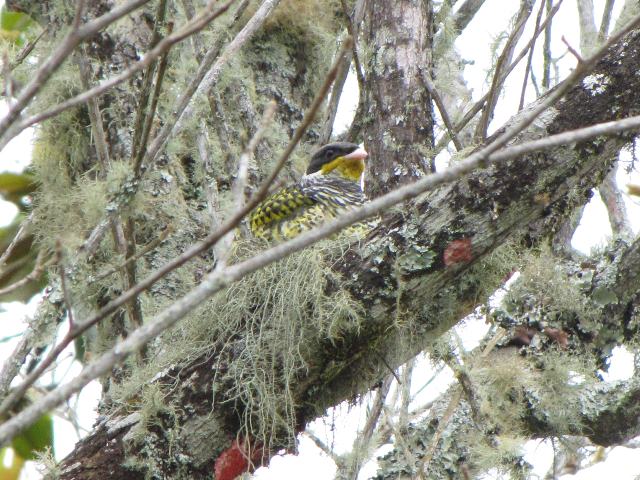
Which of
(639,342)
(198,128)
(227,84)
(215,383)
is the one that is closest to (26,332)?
(215,383)

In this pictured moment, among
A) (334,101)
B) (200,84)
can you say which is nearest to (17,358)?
(200,84)

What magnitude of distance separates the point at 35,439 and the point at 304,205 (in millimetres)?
1569

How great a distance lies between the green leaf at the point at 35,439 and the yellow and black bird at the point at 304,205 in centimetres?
129

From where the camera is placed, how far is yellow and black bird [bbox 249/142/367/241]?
12.5 ft

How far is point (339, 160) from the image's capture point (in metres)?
4.30

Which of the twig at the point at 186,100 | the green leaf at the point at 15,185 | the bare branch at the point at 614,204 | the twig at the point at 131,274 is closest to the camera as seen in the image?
the twig at the point at 186,100

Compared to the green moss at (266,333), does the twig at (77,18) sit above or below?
above

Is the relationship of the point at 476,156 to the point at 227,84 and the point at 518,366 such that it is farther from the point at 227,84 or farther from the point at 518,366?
the point at 227,84

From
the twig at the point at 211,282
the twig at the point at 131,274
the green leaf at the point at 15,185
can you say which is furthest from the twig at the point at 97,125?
the twig at the point at 211,282

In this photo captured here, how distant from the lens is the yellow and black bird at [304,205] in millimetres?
3822

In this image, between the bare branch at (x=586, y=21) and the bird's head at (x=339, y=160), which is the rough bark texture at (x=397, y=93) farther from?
the bare branch at (x=586, y=21)

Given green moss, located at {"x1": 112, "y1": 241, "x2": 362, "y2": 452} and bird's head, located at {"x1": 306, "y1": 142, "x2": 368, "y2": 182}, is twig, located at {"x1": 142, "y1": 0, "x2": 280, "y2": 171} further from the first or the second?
bird's head, located at {"x1": 306, "y1": 142, "x2": 368, "y2": 182}

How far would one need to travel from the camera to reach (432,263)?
106 inches

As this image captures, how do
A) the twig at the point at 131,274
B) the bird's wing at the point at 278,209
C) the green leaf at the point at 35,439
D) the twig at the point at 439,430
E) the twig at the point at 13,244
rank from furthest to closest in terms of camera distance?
the green leaf at the point at 35,439
the bird's wing at the point at 278,209
the twig at the point at 439,430
the twig at the point at 131,274
the twig at the point at 13,244
